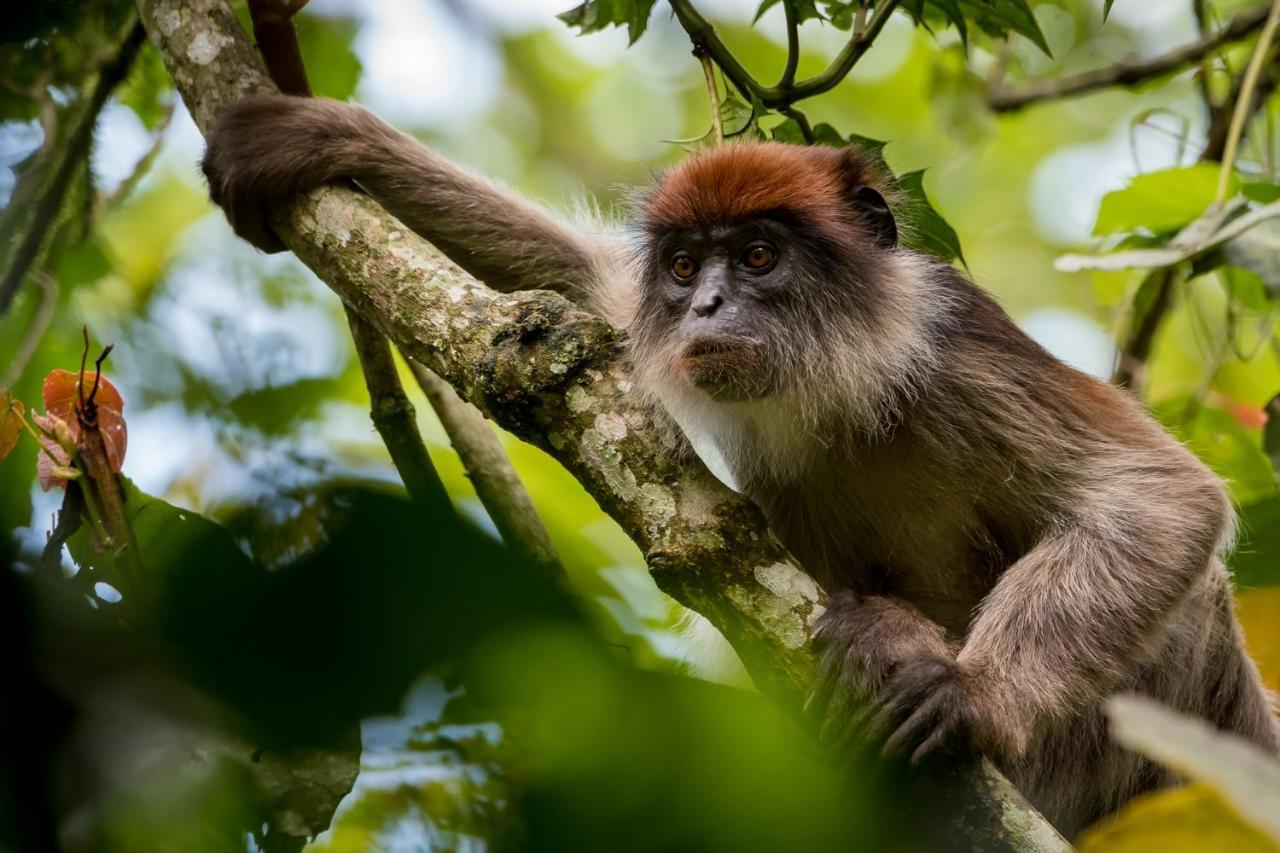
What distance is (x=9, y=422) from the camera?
220 centimetres

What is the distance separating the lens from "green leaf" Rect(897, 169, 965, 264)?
17.2ft

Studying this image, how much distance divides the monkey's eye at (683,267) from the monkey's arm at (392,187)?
75cm

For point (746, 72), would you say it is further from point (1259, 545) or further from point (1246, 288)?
point (1259, 545)

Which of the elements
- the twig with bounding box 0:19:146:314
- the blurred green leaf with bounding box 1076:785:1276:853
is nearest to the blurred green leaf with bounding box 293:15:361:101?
the twig with bounding box 0:19:146:314

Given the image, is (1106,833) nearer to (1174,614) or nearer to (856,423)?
(1174,614)

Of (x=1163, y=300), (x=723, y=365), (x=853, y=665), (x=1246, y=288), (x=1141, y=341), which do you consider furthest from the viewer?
(x=1141, y=341)

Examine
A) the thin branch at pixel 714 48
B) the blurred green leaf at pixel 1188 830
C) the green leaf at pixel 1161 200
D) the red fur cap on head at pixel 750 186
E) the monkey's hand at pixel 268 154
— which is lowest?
the blurred green leaf at pixel 1188 830

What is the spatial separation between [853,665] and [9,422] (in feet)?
6.91

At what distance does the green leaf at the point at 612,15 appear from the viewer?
4.82 meters

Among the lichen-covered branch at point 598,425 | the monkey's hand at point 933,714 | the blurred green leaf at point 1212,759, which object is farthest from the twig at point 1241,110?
the blurred green leaf at point 1212,759

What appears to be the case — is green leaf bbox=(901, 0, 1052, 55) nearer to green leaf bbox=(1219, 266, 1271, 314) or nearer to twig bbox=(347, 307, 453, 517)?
green leaf bbox=(1219, 266, 1271, 314)

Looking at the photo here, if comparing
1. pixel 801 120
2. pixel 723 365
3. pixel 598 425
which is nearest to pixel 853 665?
pixel 598 425

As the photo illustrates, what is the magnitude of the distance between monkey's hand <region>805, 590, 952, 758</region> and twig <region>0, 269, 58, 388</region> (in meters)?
1.93

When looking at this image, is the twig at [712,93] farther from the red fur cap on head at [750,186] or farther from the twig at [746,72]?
the red fur cap on head at [750,186]
